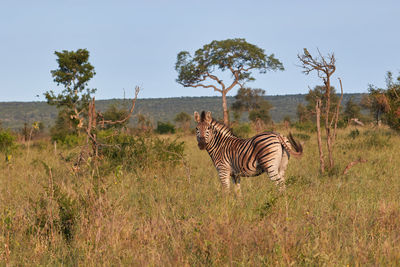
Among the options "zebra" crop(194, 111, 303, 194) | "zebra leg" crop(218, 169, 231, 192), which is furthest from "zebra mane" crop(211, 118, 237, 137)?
"zebra leg" crop(218, 169, 231, 192)

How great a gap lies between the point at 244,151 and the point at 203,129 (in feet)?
2.76

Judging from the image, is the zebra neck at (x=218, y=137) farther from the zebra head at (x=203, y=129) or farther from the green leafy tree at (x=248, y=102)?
the green leafy tree at (x=248, y=102)

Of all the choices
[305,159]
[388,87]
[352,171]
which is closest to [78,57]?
[388,87]

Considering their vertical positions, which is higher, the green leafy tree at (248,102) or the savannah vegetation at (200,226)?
the green leafy tree at (248,102)

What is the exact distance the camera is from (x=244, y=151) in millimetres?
6375

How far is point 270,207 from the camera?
4785mm

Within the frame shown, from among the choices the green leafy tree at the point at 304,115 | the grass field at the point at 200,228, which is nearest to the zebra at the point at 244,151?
the grass field at the point at 200,228

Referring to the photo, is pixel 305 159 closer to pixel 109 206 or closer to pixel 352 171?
pixel 352 171

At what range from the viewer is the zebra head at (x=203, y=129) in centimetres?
672

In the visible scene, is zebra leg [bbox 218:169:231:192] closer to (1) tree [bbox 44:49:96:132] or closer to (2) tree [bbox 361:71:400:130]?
(2) tree [bbox 361:71:400:130]

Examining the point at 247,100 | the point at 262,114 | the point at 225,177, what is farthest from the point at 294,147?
the point at 247,100

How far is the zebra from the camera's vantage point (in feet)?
19.9

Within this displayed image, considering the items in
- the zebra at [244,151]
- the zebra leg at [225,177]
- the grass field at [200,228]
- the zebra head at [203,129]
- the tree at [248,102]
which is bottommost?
the grass field at [200,228]

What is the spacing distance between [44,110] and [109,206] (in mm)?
105245
